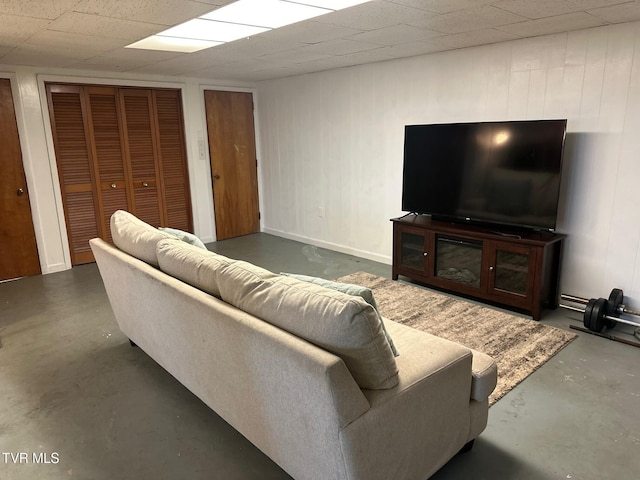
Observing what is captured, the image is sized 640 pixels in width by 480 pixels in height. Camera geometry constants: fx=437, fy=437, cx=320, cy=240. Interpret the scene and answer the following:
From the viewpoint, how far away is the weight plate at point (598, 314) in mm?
3107

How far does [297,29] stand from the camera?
3.09 meters

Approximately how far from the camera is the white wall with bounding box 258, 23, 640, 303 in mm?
3217

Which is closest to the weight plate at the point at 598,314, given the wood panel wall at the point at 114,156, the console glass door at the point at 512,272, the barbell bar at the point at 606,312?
the barbell bar at the point at 606,312

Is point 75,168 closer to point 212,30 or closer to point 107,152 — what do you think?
point 107,152

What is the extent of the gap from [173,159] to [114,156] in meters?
0.73

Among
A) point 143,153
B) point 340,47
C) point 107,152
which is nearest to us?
point 340,47

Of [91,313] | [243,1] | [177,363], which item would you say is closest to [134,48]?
[243,1]

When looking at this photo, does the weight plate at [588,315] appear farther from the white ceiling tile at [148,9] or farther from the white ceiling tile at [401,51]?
the white ceiling tile at [148,9]

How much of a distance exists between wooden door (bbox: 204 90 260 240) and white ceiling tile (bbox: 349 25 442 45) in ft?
9.70

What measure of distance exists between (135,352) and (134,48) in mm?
2464

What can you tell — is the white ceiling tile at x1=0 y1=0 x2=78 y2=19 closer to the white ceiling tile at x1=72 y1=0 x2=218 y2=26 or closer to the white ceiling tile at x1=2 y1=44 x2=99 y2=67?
the white ceiling tile at x1=72 y1=0 x2=218 y2=26

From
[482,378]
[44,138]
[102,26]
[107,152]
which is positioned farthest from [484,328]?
[44,138]

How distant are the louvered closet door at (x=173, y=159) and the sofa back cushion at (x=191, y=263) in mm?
3424

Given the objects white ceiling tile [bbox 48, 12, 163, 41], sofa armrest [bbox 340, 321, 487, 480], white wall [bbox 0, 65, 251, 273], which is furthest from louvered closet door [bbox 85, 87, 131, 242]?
sofa armrest [bbox 340, 321, 487, 480]
